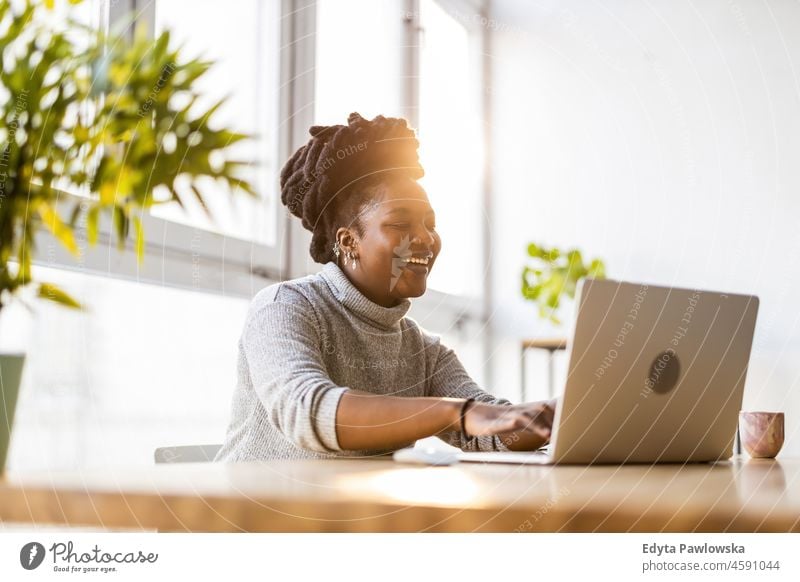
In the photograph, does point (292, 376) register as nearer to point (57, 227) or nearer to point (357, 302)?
point (357, 302)

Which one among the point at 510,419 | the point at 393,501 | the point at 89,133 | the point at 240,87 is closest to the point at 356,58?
the point at 240,87

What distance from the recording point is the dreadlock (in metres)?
1.23

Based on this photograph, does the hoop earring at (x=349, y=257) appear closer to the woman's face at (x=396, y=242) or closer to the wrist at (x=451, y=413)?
the woman's face at (x=396, y=242)

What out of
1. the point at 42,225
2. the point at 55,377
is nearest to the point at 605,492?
the point at 42,225

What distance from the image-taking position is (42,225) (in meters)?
1.11

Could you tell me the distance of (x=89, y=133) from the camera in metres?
1.16

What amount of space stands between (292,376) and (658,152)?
213 cm

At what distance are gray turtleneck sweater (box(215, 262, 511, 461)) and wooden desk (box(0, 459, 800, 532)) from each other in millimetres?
191

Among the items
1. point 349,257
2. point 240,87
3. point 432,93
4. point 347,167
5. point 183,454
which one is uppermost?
point 432,93

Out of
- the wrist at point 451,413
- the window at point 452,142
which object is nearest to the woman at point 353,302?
the wrist at point 451,413

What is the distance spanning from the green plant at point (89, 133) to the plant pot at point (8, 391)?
0.42ft

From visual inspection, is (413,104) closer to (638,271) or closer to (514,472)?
(638,271)

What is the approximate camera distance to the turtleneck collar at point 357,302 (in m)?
1.21

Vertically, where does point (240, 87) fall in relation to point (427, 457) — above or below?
above
